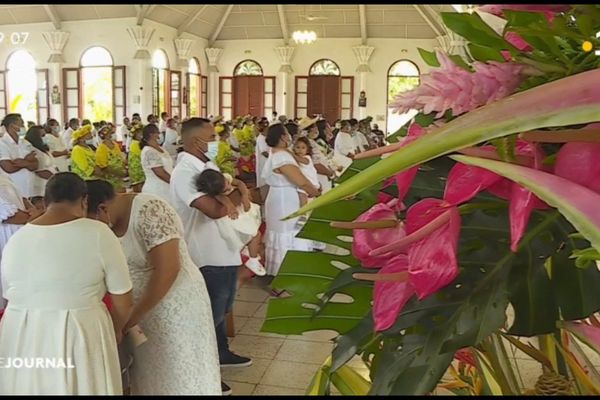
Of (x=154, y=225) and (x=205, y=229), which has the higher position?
(x=154, y=225)

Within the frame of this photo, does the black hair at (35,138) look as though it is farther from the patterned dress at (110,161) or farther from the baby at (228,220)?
the baby at (228,220)

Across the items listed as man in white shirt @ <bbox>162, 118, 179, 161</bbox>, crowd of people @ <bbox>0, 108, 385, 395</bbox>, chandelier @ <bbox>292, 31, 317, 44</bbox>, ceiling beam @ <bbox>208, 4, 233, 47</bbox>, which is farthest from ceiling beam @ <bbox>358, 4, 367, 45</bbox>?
crowd of people @ <bbox>0, 108, 385, 395</bbox>

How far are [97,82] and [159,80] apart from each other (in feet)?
5.05

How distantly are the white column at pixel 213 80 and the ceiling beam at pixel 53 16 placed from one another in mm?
4854

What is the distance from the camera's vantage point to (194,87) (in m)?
20.6

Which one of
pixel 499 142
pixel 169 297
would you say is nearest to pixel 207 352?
pixel 169 297

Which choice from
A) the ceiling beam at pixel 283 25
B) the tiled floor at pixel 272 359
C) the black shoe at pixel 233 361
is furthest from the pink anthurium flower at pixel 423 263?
the ceiling beam at pixel 283 25

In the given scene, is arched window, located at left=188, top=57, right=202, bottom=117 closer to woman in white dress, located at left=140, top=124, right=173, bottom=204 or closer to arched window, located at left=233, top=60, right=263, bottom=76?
arched window, located at left=233, top=60, right=263, bottom=76

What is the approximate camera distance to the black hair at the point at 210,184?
3.98 metres

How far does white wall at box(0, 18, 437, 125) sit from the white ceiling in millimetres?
190

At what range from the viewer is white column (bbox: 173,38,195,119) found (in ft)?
61.8

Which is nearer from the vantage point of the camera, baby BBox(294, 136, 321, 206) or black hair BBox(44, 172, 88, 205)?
black hair BBox(44, 172, 88, 205)

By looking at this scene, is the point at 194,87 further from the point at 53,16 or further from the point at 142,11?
the point at 53,16

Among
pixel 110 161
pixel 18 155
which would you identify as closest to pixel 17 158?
pixel 18 155
